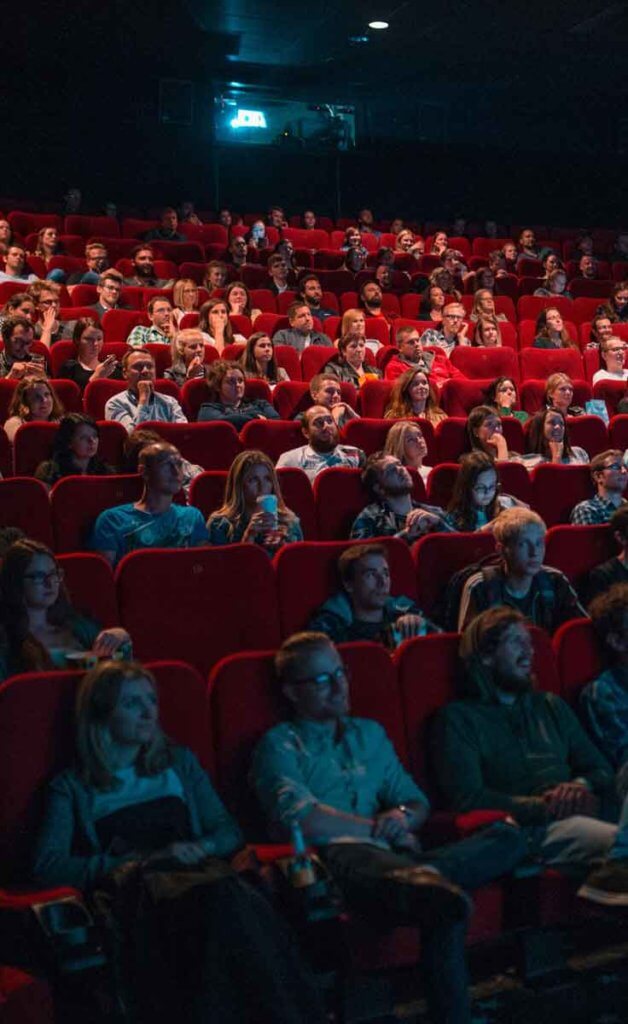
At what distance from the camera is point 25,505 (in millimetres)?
1292

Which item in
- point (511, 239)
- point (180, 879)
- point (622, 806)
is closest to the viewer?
point (180, 879)

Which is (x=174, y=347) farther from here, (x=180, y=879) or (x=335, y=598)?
(x=180, y=879)

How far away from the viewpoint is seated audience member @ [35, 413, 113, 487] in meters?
1.43

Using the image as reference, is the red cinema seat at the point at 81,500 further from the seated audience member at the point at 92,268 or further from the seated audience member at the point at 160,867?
the seated audience member at the point at 92,268

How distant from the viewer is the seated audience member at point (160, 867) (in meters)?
0.72

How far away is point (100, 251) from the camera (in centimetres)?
271

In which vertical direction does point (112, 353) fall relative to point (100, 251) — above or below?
below

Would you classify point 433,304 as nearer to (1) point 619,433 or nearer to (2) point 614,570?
(1) point 619,433

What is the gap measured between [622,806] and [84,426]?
2.62 ft

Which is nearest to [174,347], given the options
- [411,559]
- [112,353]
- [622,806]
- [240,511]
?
[112,353]

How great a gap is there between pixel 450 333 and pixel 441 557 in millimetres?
1265

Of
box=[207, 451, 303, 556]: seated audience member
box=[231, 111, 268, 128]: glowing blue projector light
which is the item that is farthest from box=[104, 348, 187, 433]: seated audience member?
box=[231, 111, 268, 128]: glowing blue projector light

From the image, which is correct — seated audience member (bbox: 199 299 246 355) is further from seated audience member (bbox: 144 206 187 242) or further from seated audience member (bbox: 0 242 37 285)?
seated audience member (bbox: 144 206 187 242)

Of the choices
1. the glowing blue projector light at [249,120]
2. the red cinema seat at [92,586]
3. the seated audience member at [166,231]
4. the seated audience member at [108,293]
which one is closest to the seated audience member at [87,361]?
the seated audience member at [108,293]
